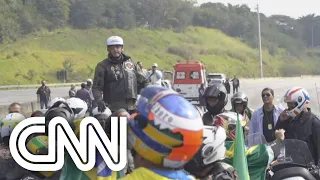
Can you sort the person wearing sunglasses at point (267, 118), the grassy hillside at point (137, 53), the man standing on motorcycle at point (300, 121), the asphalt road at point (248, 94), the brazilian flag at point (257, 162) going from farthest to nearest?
the grassy hillside at point (137, 53), the asphalt road at point (248, 94), the person wearing sunglasses at point (267, 118), the man standing on motorcycle at point (300, 121), the brazilian flag at point (257, 162)

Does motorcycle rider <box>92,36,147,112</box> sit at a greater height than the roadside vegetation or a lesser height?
lesser

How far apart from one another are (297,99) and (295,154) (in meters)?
1.92

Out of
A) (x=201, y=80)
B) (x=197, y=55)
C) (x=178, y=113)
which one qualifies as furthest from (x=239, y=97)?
(x=197, y=55)

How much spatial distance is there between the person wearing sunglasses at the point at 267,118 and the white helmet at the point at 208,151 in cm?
418

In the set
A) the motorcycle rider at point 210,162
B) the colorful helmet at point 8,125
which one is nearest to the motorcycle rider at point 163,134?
the motorcycle rider at point 210,162

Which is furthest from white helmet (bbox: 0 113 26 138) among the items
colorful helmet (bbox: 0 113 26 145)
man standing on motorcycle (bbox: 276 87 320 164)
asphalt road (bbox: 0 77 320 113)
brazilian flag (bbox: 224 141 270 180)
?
asphalt road (bbox: 0 77 320 113)

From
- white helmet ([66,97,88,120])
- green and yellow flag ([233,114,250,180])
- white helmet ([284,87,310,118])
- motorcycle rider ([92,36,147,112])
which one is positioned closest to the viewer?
green and yellow flag ([233,114,250,180])

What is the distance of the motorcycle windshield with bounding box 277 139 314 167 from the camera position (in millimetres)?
5730

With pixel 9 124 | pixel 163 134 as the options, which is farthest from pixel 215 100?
pixel 163 134

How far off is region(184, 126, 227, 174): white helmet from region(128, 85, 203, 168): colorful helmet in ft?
2.92

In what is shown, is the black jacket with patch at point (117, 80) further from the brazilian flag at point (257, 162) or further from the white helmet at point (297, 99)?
the brazilian flag at point (257, 162)

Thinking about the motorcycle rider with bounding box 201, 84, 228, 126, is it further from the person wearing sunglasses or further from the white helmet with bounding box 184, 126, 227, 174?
the white helmet with bounding box 184, 126, 227, 174

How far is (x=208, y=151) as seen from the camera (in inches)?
154

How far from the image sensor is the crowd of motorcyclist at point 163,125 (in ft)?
9.50
